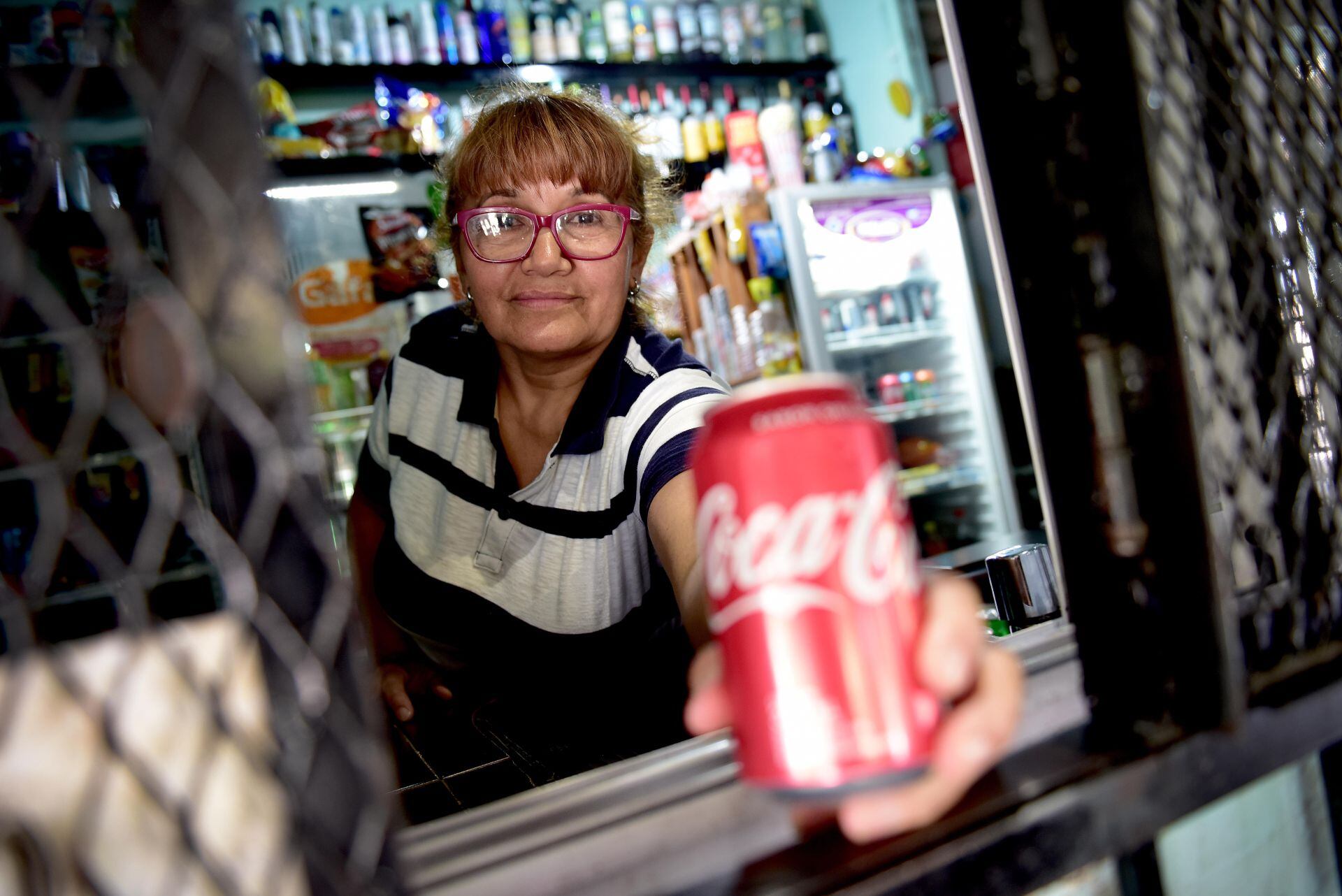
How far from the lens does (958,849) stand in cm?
48

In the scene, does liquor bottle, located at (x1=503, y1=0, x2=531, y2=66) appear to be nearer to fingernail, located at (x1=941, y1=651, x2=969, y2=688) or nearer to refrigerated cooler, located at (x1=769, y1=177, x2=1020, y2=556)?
refrigerated cooler, located at (x1=769, y1=177, x2=1020, y2=556)

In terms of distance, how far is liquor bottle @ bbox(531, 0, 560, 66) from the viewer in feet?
12.5

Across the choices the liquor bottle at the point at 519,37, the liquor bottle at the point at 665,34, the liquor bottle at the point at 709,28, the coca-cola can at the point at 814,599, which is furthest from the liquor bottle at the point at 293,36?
the coca-cola can at the point at 814,599

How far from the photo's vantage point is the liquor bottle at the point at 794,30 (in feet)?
14.6

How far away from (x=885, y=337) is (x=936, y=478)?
26.7 inches

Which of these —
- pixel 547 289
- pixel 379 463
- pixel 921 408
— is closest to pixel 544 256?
pixel 547 289

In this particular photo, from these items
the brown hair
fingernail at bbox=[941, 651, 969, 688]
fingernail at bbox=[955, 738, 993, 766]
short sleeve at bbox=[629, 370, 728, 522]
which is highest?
the brown hair

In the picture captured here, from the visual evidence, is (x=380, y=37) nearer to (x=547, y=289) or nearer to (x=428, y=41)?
(x=428, y=41)

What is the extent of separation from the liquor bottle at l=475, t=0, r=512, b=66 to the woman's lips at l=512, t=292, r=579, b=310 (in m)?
2.70

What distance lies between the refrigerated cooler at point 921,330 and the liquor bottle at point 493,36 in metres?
1.52

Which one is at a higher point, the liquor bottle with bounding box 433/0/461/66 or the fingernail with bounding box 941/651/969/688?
the liquor bottle with bounding box 433/0/461/66

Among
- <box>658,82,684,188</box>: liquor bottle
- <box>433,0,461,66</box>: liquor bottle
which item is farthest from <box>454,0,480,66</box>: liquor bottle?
<box>658,82,684,188</box>: liquor bottle

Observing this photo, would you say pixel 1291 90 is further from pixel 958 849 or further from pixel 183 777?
pixel 183 777

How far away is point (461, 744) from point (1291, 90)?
1.23m
